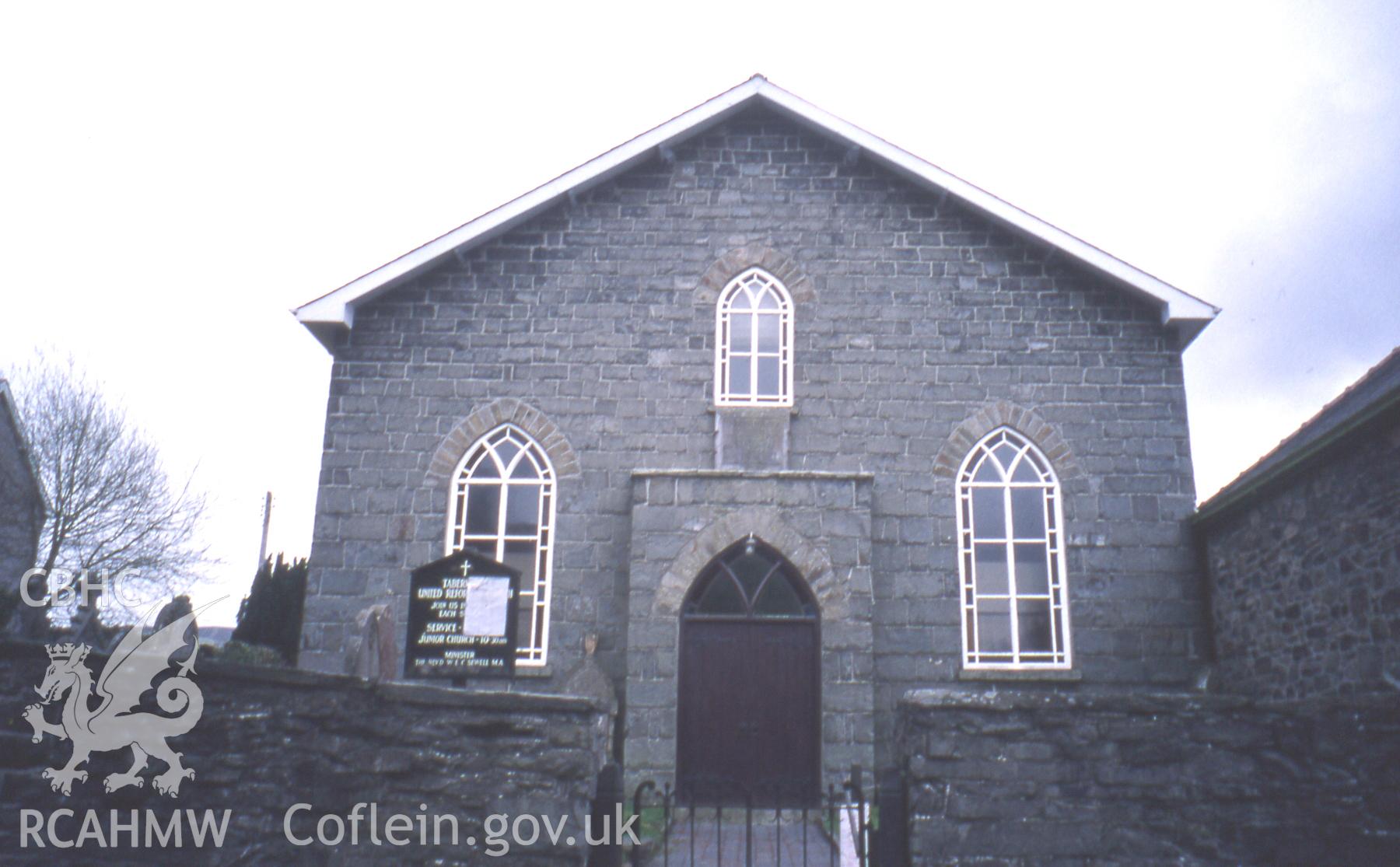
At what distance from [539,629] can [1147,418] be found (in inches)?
298

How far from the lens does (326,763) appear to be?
21.1 ft

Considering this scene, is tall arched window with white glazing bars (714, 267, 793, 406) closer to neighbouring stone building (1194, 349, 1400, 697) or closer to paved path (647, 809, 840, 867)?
paved path (647, 809, 840, 867)

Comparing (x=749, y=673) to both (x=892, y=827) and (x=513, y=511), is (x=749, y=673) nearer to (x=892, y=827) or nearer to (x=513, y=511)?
(x=513, y=511)

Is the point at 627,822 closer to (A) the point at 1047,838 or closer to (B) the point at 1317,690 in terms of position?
(A) the point at 1047,838

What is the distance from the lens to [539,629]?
11922 millimetres

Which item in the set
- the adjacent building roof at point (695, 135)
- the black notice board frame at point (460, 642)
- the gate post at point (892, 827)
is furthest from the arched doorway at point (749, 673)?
the adjacent building roof at point (695, 135)

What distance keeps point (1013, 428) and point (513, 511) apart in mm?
6011

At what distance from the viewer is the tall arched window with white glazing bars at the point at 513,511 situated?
1206cm

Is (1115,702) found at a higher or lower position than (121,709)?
higher

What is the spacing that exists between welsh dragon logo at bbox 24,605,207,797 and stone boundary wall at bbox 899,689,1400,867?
4.42 meters

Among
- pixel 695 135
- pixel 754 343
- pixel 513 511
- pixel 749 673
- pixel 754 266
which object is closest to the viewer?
pixel 749 673

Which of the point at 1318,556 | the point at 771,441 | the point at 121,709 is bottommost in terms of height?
the point at 121,709

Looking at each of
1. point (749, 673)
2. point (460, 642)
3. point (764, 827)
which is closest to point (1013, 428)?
point (749, 673)

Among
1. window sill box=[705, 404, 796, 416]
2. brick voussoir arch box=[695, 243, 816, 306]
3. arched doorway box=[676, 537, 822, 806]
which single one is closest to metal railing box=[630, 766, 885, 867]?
arched doorway box=[676, 537, 822, 806]
